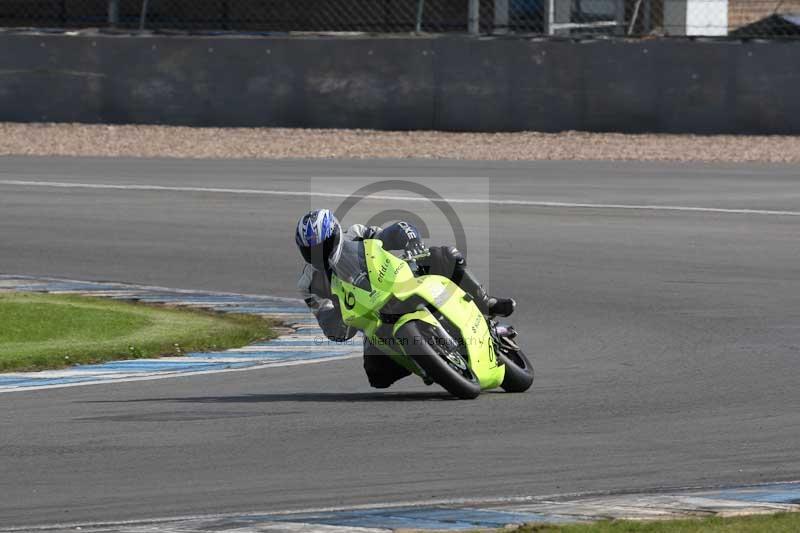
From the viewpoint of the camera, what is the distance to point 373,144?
2647 cm

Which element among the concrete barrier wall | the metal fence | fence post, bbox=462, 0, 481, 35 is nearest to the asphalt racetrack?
the concrete barrier wall

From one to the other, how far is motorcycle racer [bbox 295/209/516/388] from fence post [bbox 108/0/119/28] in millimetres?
20099

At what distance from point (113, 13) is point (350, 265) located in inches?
806

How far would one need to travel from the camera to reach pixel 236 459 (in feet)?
25.5

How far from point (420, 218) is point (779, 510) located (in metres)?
13.3

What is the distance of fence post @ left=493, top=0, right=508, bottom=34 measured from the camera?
29188 mm

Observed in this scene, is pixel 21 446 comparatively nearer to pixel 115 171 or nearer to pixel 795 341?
pixel 795 341

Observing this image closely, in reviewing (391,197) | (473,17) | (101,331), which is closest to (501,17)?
(473,17)

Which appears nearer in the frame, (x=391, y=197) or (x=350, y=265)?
(x=350, y=265)

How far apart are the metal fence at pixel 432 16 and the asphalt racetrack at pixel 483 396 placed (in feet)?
25.9

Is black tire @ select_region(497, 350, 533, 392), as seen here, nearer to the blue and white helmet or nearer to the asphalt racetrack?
the asphalt racetrack

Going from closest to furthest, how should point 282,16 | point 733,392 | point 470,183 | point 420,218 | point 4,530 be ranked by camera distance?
point 4,530
point 733,392
point 420,218
point 470,183
point 282,16

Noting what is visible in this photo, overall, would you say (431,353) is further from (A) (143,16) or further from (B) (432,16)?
(B) (432,16)

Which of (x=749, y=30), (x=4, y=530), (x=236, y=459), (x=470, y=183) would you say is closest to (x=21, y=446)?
(x=236, y=459)
